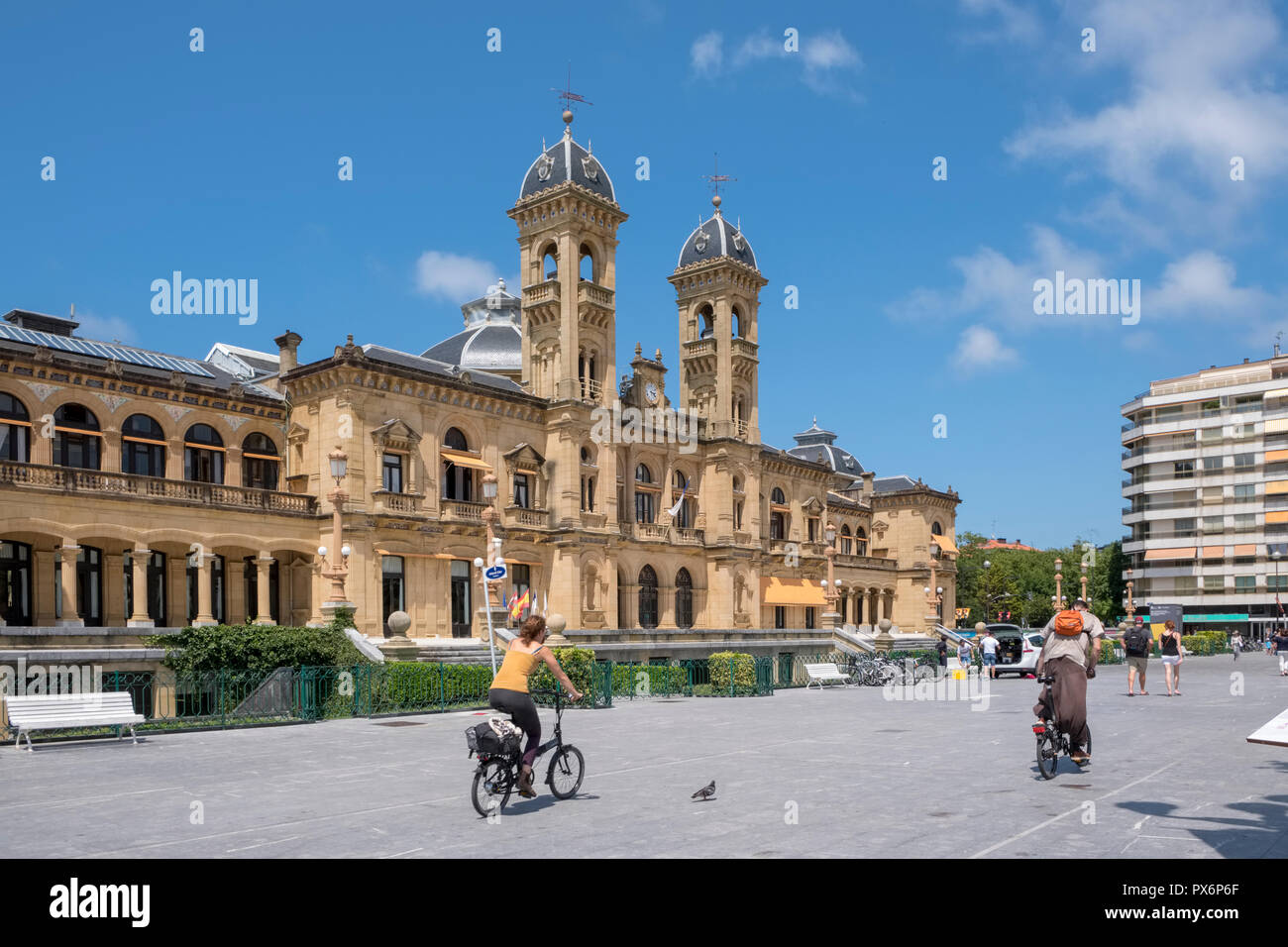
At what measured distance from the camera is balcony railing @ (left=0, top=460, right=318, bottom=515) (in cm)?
3122

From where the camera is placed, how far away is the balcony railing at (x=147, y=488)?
31219 mm

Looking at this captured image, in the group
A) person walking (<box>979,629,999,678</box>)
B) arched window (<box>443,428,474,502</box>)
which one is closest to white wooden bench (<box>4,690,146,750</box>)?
arched window (<box>443,428,474,502</box>)

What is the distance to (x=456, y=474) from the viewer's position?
43.0 m

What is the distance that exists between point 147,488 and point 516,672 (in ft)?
88.5

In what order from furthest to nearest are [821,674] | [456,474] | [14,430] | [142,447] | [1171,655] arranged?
[456,474] < [142,447] < [821,674] < [14,430] < [1171,655]

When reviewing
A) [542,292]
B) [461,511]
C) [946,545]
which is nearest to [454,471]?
[461,511]

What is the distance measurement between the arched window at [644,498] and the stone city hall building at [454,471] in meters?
0.14

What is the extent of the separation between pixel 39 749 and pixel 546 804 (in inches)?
425

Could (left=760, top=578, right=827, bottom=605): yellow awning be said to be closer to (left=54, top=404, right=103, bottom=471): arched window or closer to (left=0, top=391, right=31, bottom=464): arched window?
(left=54, top=404, right=103, bottom=471): arched window

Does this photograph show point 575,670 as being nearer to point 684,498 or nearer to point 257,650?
point 257,650

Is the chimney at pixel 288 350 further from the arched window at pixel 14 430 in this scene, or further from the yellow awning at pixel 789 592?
the yellow awning at pixel 789 592

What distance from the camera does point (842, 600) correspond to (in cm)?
6938
